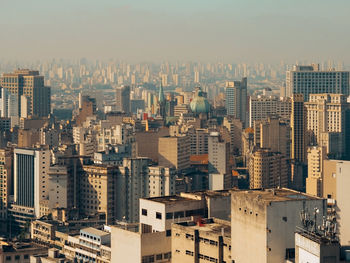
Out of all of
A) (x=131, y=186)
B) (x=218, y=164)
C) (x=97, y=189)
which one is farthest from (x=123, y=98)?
(x=131, y=186)

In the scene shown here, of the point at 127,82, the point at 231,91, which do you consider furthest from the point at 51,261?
the point at 127,82

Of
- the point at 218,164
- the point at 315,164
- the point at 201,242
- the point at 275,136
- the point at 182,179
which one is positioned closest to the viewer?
the point at 201,242

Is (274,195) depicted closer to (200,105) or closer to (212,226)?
(212,226)

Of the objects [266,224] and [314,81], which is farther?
[314,81]

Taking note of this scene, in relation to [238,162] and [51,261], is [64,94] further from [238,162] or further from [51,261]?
[51,261]

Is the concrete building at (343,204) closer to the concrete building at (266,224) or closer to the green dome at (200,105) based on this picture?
the concrete building at (266,224)

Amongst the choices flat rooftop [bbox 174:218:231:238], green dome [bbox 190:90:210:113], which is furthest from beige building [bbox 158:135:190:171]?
flat rooftop [bbox 174:218:231:238]
